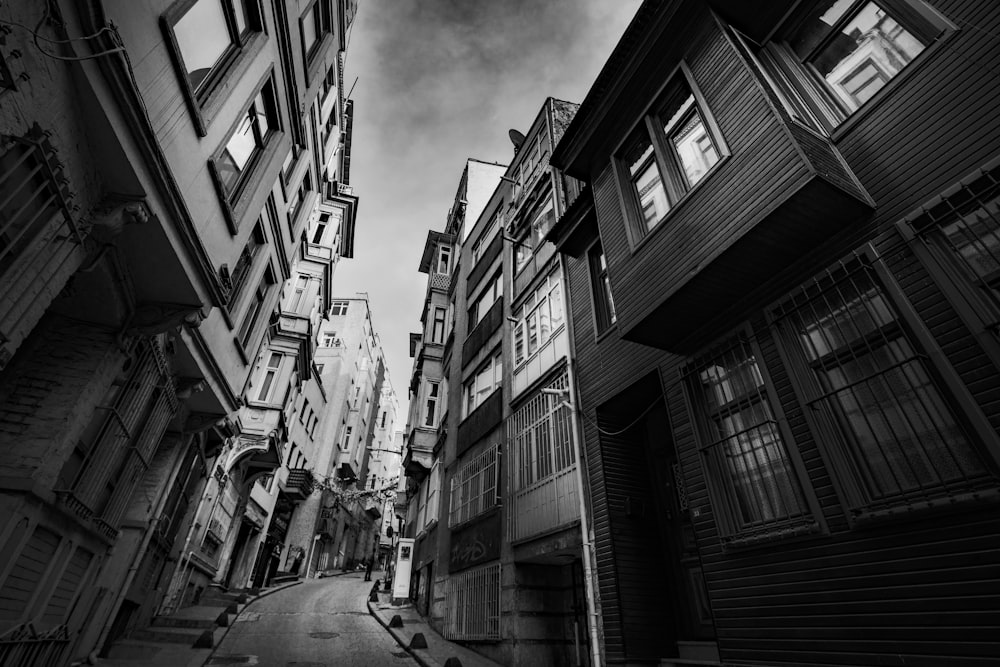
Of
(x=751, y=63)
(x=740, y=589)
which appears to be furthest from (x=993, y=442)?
(x=751, y=63)

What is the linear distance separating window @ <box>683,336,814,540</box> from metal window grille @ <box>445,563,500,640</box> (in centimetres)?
748

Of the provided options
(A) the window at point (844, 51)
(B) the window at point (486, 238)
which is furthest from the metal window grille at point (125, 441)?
(B) the window at point (486, 238)

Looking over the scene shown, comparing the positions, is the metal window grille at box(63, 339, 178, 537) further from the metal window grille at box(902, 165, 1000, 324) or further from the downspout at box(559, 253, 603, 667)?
the metal window grille at box(902, 165, 1000, 324)

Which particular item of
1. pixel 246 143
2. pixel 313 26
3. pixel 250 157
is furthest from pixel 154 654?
pixel 313 26

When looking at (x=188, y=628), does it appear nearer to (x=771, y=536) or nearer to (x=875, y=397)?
(x=771, y=536)

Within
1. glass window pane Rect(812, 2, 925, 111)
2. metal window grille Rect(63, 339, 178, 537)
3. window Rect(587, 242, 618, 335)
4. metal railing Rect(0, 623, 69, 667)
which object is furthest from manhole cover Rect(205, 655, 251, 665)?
glass window pane Rect(812, 2, 925, 111)

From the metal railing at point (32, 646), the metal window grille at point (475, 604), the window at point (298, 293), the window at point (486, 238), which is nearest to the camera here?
the metal railing at point (32, 646)

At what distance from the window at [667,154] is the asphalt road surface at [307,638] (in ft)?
36.3

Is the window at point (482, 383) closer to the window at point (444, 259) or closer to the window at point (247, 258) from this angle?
the window at point (247, 258)

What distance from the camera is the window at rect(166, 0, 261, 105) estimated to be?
23.2 ft

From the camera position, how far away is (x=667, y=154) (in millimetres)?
8148

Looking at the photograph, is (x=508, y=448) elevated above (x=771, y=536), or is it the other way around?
(x=508, y=448)

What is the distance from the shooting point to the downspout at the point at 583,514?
7.96 m

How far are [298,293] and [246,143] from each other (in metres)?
13.5
